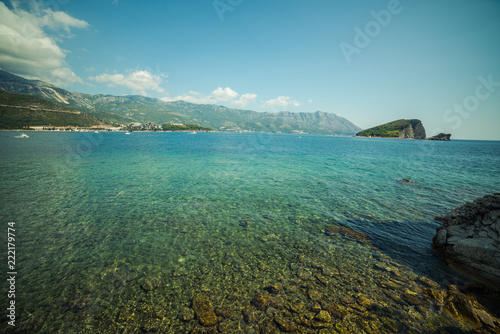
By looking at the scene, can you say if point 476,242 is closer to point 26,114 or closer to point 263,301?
point 263,301

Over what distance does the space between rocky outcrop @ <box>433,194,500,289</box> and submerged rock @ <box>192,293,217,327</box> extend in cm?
1314

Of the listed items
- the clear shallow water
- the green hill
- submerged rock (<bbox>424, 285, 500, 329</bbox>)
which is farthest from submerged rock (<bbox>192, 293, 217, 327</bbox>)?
the green hill

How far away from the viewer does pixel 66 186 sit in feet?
67.7

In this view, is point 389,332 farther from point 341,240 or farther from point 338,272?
point 341,240

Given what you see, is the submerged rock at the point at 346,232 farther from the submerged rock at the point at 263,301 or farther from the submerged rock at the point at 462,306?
the submerged rock at the point at 263,301

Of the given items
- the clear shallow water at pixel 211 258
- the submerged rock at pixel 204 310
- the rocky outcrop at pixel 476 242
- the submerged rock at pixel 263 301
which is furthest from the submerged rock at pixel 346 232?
the submerged rock at pixel 204 310

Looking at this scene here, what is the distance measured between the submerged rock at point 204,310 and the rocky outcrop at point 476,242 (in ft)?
43.1

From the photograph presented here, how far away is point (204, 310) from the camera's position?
7.28 metres

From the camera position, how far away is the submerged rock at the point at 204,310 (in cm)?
684

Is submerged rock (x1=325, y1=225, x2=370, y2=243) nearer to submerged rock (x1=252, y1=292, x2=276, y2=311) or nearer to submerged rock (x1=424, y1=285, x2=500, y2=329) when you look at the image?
submerged rock (x1=424, y1=285, x2=500, y2=329)

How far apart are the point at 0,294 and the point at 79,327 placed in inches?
173

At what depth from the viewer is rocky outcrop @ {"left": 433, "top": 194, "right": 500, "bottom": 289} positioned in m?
9.27

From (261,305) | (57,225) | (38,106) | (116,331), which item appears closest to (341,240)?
(261,305)

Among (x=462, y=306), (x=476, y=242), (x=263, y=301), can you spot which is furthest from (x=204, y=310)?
(x=476, y=242)
